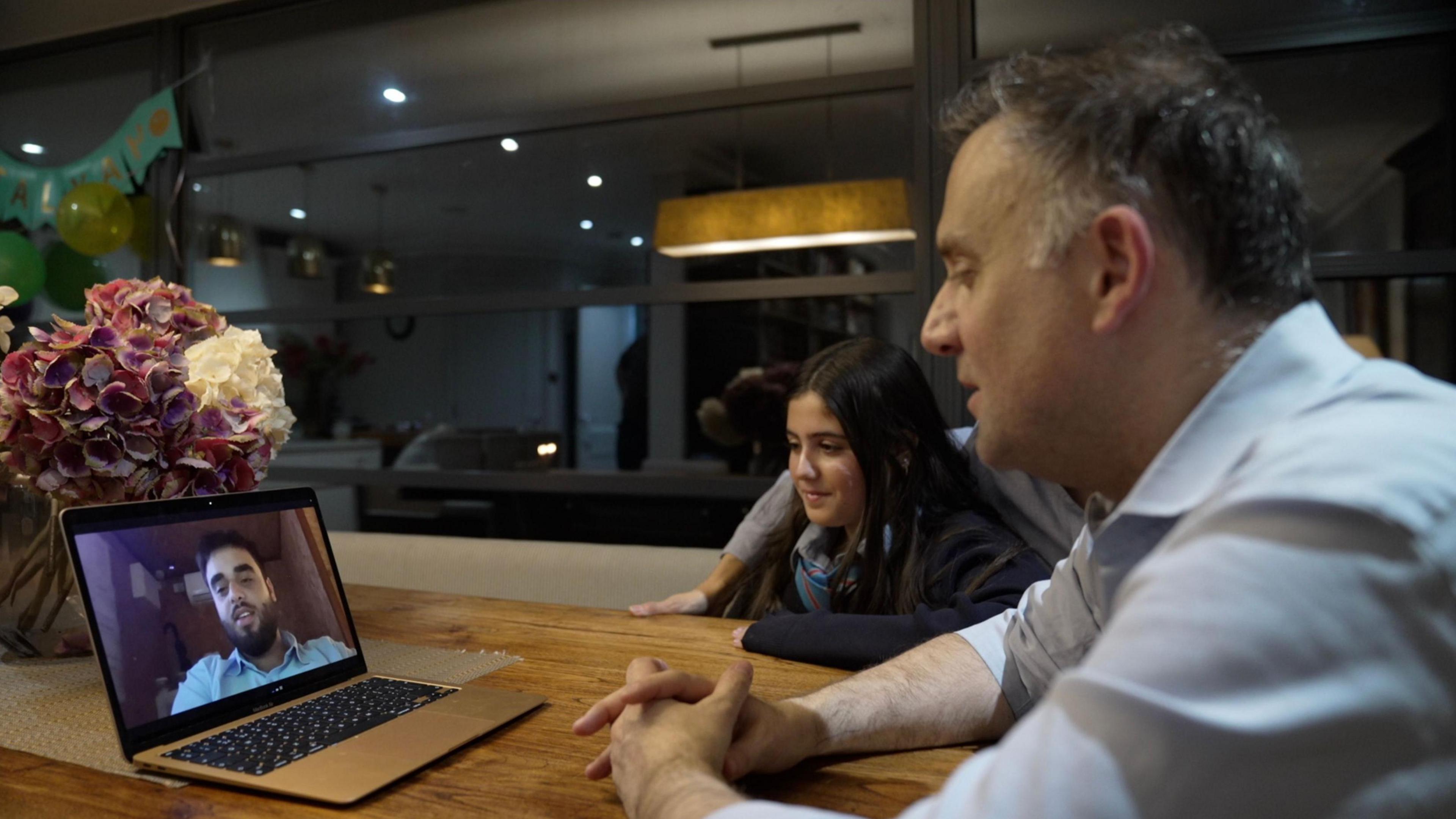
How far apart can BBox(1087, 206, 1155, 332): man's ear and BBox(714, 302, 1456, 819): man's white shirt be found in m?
0.16

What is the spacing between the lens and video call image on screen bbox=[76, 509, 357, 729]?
2.86 ft

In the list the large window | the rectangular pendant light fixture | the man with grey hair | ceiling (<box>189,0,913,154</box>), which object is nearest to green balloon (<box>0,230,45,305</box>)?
the large window

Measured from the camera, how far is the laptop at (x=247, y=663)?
2.72 ft

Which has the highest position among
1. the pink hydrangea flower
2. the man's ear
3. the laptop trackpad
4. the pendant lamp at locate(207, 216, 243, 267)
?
the pendant lamp at locate(207, 216, 243, 267)

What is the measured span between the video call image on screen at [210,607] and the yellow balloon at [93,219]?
275cm

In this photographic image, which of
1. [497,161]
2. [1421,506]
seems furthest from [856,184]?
[1421,506]

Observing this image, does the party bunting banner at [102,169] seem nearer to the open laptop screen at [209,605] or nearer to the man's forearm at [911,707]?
the open laptop screen at [209,605]

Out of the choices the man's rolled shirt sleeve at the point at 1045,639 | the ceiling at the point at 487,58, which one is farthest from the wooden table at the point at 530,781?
the ceiling at the point at 487,58

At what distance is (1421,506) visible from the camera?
49 centimetres

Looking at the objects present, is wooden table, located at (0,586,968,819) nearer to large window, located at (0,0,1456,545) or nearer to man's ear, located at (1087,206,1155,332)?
man's ear, located at (1087,206,1155,332)

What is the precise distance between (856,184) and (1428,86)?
1388 millimetres

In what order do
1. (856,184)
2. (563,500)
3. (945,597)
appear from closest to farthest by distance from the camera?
1. (945,597)
2. (856,184)
3. (563,500)

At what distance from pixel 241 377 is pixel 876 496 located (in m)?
1.12

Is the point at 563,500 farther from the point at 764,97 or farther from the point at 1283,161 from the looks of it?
the point at 1283,161
